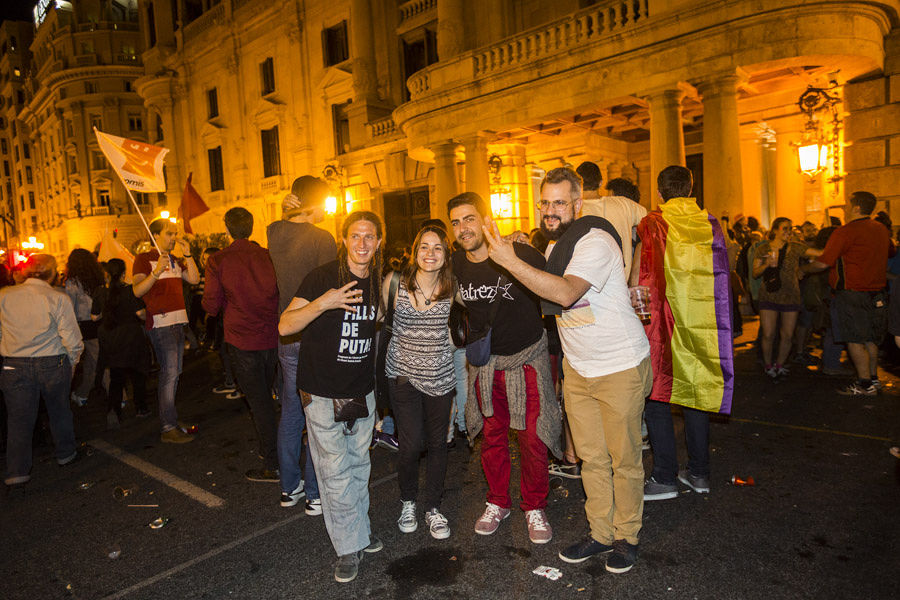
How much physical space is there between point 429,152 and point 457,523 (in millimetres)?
12082

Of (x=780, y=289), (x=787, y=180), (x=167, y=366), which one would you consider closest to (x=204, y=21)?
(x=787, y=180)

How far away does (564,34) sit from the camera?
1090cm

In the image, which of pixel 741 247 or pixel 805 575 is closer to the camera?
pixel 805 575

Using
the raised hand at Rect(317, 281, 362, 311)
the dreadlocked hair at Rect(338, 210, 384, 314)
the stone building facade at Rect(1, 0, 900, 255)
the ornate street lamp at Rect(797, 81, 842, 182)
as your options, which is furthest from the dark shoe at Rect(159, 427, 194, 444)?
the ornate street lamp at Rect(797, 81, 842, 182)

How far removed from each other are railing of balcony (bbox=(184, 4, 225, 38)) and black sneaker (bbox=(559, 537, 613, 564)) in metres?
28.7

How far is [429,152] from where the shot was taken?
14617 mm

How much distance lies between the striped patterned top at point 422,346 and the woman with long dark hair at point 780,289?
5.23 m

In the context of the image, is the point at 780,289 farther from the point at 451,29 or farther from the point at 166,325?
the point at 451,29

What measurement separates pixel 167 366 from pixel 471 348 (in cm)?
395

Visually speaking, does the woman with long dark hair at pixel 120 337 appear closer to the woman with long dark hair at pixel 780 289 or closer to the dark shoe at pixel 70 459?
the dark shoe at pixel 70 459

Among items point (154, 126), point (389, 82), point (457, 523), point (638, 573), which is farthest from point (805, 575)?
point (154, 126)

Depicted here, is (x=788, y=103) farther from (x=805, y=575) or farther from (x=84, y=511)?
(x=84, y=511)

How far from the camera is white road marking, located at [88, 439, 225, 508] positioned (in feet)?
14.7

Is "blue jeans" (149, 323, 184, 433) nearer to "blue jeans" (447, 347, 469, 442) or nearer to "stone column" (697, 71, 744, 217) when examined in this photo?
"blue jeans" (447, 347, 469, 442)
